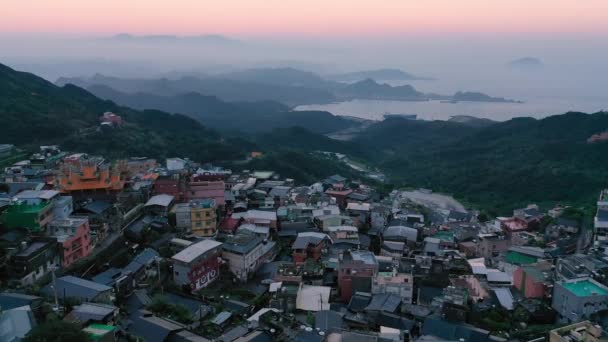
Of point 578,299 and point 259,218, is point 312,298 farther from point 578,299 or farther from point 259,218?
point 578,299

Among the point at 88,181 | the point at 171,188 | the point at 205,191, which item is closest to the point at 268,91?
the point at 205,191

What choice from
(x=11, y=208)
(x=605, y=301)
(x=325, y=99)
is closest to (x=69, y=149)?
(x=11, y=208)

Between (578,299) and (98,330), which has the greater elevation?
(98,330)

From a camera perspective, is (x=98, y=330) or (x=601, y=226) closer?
(x=98, y=330)

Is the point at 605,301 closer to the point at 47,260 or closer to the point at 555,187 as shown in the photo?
the point at 47,260

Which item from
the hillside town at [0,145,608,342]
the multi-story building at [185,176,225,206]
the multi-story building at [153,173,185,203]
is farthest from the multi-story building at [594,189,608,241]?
the multi-story building at [153,173,185,203]

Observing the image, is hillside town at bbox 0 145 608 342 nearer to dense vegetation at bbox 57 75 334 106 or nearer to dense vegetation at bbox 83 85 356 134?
dense vegetation at bbox 83 85 356 134
